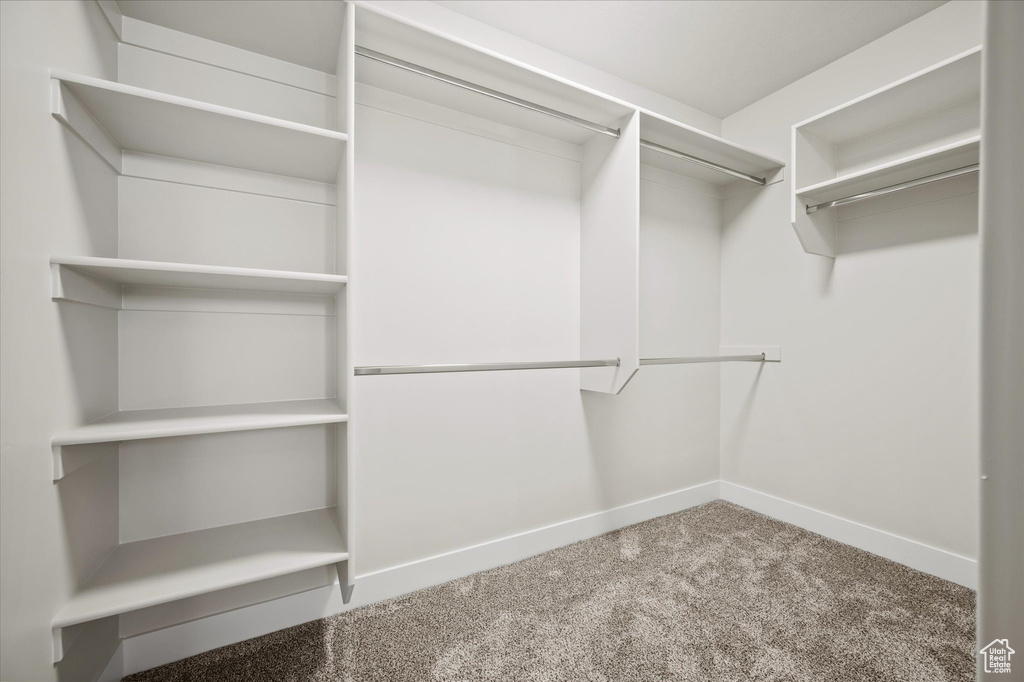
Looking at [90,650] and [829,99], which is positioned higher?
[829,99]

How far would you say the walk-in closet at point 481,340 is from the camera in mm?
1115

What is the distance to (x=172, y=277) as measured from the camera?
1.22 meters

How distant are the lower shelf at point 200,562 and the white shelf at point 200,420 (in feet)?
1.23

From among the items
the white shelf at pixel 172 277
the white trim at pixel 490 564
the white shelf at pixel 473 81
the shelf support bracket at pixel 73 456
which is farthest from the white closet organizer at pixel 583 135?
the white trim at pixel 490 564

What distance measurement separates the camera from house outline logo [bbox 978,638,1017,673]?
24 centimetres

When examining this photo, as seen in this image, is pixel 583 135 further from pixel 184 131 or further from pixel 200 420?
pixel 200 420

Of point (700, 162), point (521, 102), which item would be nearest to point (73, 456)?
point (521, 102)

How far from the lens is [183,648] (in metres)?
1.40

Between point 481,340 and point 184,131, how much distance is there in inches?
47.4

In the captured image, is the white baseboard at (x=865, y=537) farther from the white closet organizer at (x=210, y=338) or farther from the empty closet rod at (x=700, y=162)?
the white closet organizer at (x=210, y=338)

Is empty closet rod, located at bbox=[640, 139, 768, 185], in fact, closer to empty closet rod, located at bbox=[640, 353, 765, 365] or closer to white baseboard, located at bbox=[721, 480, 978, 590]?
empty closet rod, located at bbox=[640, 353, 765, 365]

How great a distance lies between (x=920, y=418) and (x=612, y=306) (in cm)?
144

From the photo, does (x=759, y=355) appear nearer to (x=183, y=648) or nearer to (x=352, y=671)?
(x=352, y=671)

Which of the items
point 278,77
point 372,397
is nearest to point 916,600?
point 372,397
